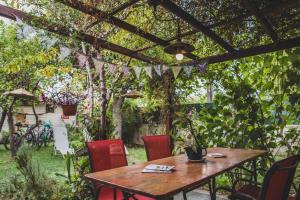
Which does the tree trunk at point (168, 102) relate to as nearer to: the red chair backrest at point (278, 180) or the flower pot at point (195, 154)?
the flower pot at point (195, 154)

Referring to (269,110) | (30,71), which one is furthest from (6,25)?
(269,110)

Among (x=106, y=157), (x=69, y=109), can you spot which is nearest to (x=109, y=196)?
(x=106, y=157)

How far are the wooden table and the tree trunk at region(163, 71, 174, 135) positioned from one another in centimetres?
230

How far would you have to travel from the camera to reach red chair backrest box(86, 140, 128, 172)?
264cm

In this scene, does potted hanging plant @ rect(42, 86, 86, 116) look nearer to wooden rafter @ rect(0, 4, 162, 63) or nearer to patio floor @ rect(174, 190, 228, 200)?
wooden rafter @ rect(0, 4, 162, 63)

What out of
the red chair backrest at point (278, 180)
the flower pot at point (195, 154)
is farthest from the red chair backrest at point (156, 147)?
the red chair backrest at point (278, 180)

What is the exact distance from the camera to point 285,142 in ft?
13.2

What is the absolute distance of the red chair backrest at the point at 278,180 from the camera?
1.63 m

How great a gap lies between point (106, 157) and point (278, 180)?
1609 millimetres

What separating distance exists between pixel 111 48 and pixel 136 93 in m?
1.72

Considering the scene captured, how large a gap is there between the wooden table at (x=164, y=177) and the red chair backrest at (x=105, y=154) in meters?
0.35

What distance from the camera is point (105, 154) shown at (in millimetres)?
2762

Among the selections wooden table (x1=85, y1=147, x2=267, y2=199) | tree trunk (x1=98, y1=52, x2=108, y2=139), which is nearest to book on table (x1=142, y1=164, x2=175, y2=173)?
wooden table (x1=85, y1=147, x2=267, y2=199)

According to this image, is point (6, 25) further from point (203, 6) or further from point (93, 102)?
point (203, 6)
